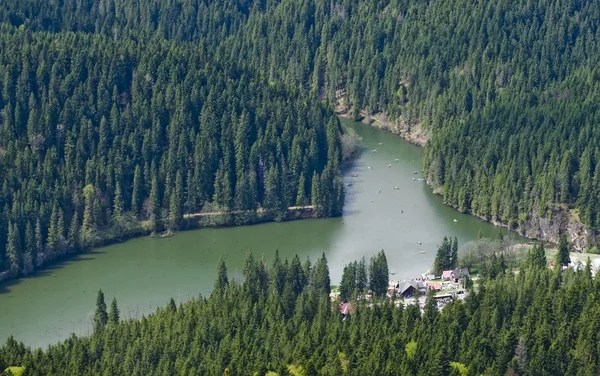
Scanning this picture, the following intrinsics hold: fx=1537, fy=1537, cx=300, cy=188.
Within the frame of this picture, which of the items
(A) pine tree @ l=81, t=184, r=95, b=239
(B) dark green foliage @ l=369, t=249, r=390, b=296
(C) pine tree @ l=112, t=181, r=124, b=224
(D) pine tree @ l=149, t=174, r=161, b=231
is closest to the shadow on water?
(A) pine tree @ l=81, t=184, r=95, b=239

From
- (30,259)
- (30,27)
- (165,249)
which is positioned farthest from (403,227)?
(30,27)

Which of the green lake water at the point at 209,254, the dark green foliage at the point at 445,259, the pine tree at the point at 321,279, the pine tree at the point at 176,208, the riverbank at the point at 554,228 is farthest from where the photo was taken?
the pine tree at the point at 176,208

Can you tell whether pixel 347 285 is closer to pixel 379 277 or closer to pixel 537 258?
pixel 379 277

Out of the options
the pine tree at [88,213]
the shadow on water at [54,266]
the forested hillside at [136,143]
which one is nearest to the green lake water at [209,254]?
the shadow on water at [54,266]

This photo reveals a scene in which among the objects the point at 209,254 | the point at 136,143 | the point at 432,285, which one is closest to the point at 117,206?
the point at 136,143

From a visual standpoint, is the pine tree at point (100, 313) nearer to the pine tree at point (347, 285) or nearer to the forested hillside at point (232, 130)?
the forested hillside at point (232, 130)

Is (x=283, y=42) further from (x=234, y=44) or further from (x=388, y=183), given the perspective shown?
(x=388, y=183)
